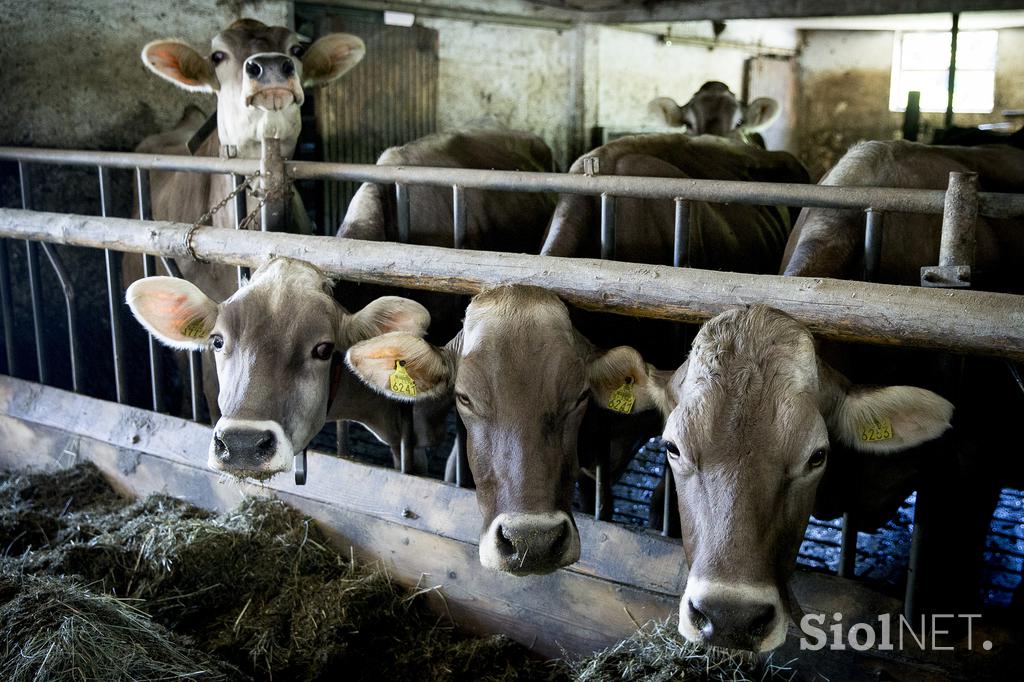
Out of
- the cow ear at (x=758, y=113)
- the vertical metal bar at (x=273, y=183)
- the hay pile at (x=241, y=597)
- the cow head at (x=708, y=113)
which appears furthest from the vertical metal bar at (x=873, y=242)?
the cow ear at (x=758, y=113)

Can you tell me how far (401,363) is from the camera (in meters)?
3.10

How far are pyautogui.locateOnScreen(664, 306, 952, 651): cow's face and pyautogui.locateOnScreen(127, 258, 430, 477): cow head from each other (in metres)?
1.23

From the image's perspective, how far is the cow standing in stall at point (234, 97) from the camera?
5219mm

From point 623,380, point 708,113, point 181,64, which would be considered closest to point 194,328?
point 623,380

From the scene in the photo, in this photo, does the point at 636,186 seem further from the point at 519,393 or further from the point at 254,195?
the point at 254,195

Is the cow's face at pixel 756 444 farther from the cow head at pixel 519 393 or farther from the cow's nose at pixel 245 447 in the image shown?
the cow's nose at pixel 245 447

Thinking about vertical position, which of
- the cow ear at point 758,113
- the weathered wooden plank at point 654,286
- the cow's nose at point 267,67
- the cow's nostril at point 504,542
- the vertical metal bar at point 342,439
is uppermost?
the cow's nose at point 267,67

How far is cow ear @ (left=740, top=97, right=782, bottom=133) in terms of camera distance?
10289 mm

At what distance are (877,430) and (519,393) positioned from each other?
39.9 inches

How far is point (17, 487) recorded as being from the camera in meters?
4.49

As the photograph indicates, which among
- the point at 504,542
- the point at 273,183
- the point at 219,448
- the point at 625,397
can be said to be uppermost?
the point at 273,183

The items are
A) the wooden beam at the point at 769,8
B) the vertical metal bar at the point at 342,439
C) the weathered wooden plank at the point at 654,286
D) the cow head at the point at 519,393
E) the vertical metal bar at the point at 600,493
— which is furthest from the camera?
the wooden beam at the point at 769,8

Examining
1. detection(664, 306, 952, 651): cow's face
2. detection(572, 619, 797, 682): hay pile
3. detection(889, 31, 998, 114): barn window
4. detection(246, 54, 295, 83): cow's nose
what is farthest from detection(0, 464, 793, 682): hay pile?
detection(889, 31, 998, 114): barn window

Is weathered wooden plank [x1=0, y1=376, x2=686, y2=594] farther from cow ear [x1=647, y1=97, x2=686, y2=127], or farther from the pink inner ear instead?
cow ear [x1=647, y1=97, x2=686, y2=127]
